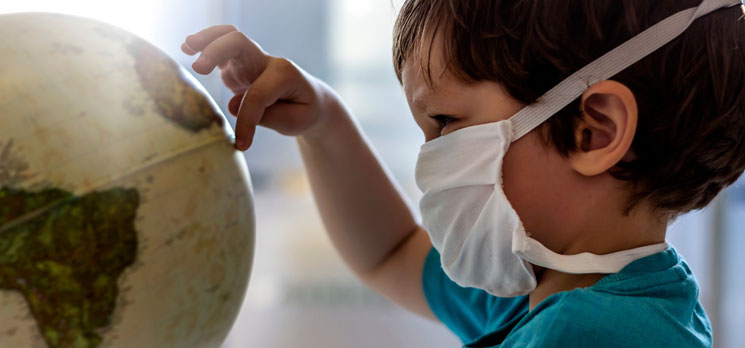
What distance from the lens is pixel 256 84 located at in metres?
0.83

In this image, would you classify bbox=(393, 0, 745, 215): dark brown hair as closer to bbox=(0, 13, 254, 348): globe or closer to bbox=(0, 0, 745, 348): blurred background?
bbox=(0, 13, 254, 348): globe

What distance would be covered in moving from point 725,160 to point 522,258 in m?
0.28

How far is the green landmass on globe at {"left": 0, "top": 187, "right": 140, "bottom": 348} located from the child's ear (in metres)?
0.49

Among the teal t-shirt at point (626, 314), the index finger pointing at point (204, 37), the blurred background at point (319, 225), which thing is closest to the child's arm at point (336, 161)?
the index finger pointing at point (204, 37)

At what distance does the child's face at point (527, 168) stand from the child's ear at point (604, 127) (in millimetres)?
27

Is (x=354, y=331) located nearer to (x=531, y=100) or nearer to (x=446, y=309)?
(x=446, y=309)

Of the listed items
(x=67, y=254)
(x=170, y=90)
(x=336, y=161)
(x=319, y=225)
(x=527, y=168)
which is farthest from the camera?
(x=319, y=225)

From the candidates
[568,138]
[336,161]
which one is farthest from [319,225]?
[568,138]

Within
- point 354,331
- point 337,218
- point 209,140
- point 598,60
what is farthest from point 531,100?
point 354,331

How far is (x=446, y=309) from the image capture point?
1.14 metres

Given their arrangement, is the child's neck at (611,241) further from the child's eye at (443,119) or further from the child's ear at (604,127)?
the child's eye at (443,119)

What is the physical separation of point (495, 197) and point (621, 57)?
0.71 feet

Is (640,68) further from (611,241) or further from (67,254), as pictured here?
(67,254)

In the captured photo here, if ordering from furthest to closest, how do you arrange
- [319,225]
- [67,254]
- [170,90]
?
1. [319,225]
2. [170,90]
3. [67,254]
